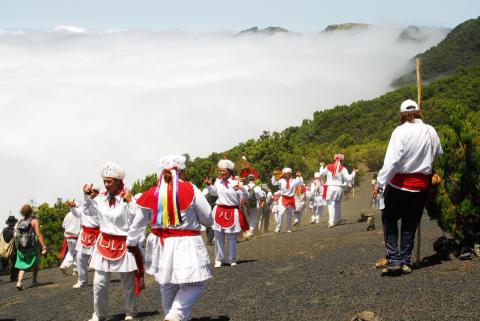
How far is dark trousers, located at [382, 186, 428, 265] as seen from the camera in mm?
9805

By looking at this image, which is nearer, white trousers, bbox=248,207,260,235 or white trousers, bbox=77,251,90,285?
white trousers, bbox=77,251,90,285

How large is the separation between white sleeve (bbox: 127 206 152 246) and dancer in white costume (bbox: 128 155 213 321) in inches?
0.4

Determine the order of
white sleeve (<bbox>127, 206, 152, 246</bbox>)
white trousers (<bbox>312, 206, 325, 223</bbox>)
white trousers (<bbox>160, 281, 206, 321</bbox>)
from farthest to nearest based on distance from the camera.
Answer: white trousers (<bbox>312, 206, 325, 223</bbox>), white sleeve (<bbox>127, 206, 152, 246</bbox>), white trousers (<bbox>160, 281, 206, 321</bbox>)

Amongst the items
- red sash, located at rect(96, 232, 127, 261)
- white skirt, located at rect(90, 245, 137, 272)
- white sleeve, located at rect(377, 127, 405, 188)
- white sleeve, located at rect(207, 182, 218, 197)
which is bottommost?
white skirt, located at rect(90, 245, 137, 272)

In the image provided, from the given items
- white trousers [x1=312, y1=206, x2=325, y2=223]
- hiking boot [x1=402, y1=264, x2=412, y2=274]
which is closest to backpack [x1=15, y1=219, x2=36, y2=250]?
hiking boot [x1=402, y1=264, x2=412, y2=274]

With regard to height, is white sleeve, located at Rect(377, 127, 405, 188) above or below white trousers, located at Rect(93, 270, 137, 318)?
above

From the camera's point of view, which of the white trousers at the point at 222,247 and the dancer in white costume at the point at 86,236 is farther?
the white trousers at the point at 222,247

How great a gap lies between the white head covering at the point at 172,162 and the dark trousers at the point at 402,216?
3049mm

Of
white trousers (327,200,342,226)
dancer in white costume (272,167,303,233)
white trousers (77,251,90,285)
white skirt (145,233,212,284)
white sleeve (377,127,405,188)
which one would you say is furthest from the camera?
dancer in white costume (272,167,303,233)

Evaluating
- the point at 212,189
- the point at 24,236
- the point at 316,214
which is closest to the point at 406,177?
the point at 212,189

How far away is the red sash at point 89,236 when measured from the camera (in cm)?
1409

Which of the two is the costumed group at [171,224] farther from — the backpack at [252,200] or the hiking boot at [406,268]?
the backpack at [252,200]

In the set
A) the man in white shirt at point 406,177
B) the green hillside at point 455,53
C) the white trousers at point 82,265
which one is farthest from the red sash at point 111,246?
the green hillside at point 455,53

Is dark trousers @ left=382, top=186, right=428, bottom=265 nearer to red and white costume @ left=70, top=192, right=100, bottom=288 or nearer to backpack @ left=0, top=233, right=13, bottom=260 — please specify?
red and white costume @ left=70, top=192, right=100, bottom=288
